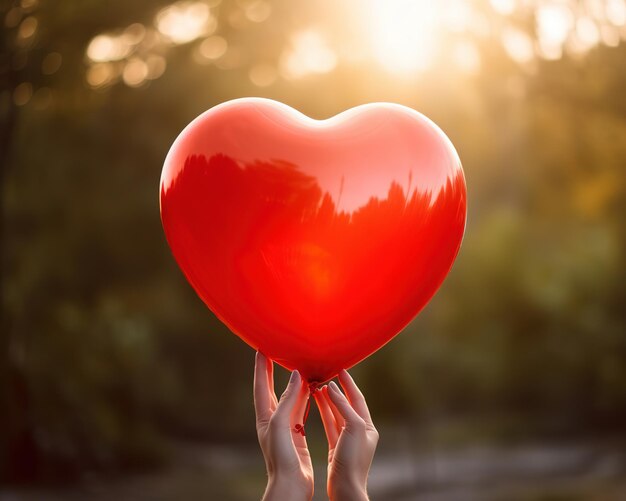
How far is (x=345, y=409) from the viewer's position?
223cm

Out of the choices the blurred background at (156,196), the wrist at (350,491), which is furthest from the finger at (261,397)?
the blurred background at (156,196)

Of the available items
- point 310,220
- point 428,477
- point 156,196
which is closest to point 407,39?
point 156,196

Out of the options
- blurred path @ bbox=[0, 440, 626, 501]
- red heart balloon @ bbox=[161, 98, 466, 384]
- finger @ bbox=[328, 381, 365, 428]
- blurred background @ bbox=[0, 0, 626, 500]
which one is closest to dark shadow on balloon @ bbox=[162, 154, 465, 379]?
red heart balloon @ bbox=[161, 98, 466, 384]

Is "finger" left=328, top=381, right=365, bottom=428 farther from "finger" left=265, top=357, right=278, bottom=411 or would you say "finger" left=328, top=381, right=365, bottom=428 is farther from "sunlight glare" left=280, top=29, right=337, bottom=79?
"sunlight glare" left=280, top=29, right=337, bottom=79

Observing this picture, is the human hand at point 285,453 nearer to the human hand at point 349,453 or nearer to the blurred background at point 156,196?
the human hand at point 349,453

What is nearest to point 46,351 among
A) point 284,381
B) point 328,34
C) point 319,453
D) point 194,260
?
point 284,381

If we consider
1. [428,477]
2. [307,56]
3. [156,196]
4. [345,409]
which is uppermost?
[307,56]

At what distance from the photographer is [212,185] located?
2.38 metres

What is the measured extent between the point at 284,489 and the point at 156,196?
Result: 929cm

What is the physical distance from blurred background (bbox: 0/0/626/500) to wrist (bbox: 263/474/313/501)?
8.13 meters

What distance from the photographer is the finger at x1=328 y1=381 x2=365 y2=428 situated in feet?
7.30

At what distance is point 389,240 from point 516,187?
11.3 metres

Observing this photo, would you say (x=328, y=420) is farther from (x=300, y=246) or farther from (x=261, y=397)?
(x=300, y=246)

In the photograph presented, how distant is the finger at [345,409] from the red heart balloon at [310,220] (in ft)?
0.69
